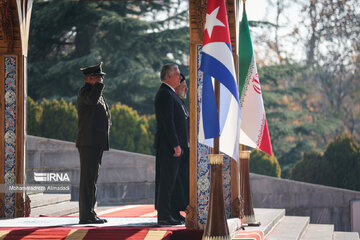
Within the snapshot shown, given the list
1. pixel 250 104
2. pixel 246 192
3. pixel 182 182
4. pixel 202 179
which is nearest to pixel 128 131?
pixel 182 182

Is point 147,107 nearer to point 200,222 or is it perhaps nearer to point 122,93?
point 122,93

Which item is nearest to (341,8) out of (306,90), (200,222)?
(306,90)

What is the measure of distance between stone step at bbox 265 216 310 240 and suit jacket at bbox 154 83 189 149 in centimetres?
186

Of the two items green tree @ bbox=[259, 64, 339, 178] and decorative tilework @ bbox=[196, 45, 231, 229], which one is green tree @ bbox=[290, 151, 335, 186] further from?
decorative tilework @ bbox=[196, 45, 231, 229]

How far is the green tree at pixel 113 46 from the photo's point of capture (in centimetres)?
1925

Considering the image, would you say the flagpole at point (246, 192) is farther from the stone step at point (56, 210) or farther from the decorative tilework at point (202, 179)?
the stone step at point (56, 210)

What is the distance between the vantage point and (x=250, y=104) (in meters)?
7.66

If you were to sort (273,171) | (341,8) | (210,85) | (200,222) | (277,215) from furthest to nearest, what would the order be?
(341,8), (273,171), (277,215), (200,222), (210,85)

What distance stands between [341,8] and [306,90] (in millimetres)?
4115

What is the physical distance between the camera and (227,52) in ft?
19.6

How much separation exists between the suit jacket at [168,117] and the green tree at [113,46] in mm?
11585

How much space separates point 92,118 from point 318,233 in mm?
3977

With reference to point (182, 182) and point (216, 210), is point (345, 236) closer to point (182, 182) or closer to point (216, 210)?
point (182, 182)

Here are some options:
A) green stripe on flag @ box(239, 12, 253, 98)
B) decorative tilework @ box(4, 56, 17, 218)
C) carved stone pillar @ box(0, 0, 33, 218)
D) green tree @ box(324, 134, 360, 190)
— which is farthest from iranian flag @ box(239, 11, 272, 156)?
green tree @ box(324, 134, 360, 190)
